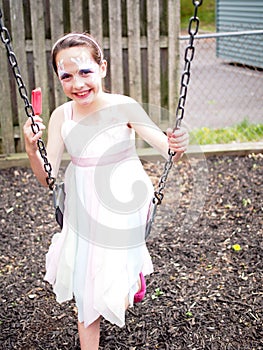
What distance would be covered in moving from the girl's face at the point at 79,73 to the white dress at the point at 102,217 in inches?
5.9

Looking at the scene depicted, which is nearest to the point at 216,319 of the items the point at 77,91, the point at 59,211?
the point at 59,211

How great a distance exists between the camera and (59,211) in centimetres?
236

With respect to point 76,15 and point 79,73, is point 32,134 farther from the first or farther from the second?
point 76,15

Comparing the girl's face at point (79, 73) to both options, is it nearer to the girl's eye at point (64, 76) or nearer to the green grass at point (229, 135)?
the girl's eye at point (64, 76)

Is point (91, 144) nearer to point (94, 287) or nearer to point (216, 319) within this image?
point (94, 287)

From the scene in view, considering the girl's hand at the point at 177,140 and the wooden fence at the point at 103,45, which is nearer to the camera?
the girl's hand at the point at 177,140

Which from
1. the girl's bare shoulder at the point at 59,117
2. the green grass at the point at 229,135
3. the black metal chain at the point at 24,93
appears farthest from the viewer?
the green grass at the point at 229,135

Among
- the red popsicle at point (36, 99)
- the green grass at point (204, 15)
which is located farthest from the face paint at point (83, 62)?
the green grass at point (204, 15)

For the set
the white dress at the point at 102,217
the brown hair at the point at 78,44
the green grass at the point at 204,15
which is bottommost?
the green grass at the point at 204,15

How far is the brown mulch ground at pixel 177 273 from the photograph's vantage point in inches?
110

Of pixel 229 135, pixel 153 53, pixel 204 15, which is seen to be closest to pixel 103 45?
pixel 153 53

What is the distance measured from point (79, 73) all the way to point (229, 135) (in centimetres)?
403

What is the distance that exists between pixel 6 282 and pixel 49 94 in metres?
2.35

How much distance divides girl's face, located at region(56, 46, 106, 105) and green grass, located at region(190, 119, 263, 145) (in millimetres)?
3597
